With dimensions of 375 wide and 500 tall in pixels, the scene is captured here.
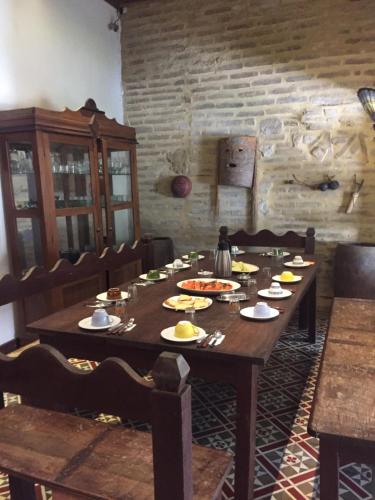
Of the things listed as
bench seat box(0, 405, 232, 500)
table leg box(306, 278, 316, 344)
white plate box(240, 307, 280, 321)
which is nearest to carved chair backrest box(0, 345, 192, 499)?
bench seat box(0, 405, 232, 500)

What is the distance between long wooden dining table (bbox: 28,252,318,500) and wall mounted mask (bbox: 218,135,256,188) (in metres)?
2.32

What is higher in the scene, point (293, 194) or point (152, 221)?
point (293, 194)

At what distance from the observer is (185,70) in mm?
4355

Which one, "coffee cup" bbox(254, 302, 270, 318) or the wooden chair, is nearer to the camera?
the wooden chair

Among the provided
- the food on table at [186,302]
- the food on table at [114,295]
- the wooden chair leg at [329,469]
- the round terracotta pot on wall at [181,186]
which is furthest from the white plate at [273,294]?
the round terracotta pot on wall at [181,186]

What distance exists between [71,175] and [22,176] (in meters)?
0.43

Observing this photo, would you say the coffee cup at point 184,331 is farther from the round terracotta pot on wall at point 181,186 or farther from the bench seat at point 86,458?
the round terracotta pot on wall at point 181,186

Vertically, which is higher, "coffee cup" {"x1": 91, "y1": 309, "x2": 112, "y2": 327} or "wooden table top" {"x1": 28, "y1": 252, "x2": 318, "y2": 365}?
"coffee cup" {"x1": 91, "y1": 309, "x2": 112, "y2": 327}

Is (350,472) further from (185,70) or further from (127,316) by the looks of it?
(185,70)

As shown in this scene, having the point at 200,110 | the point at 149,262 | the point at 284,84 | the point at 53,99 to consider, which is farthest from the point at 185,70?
the point at 149,262

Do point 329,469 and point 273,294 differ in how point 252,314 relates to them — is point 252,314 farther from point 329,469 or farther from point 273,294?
point 329,469

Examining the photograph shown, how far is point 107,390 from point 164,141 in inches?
154

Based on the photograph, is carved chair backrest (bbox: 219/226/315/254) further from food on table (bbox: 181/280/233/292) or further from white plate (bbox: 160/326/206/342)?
white plate (bbox: 160/326/206/342)

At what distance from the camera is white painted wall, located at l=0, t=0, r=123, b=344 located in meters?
3.17
